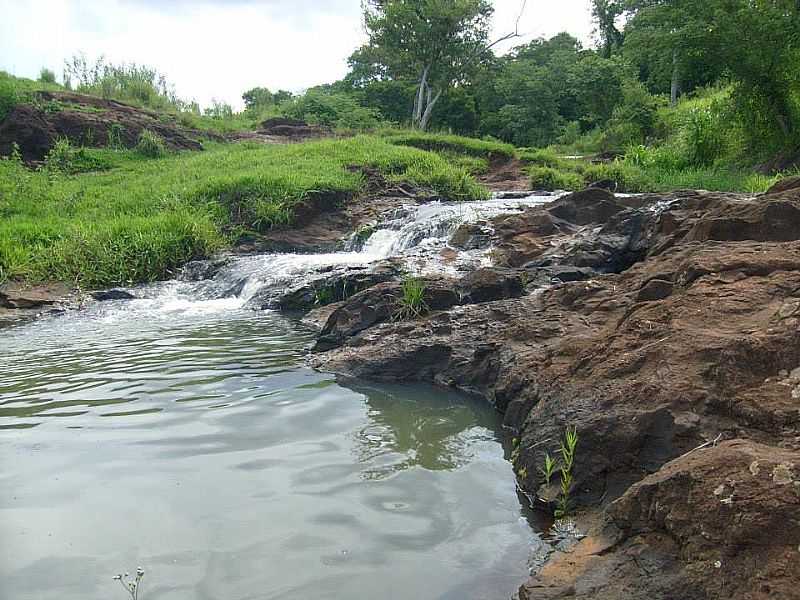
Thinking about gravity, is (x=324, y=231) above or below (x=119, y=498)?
above

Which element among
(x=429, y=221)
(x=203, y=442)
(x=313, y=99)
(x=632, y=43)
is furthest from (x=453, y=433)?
(x=313, y=99)

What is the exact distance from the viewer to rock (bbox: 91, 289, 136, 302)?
29.5 feet

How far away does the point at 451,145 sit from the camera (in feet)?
64.5

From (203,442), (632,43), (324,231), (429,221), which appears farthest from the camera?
(632,43)

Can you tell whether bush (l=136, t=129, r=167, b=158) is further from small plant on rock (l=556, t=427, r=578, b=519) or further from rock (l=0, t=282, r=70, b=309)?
small plant on rock (l=556, t=427, r=578, b=519)

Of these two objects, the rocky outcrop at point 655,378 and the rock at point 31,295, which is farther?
the rock at point 31,295

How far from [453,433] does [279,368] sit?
6.26ft

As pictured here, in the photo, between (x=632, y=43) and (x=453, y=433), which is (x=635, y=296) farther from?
(x=632, y=43)

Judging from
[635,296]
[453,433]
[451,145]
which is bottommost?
[453,433]

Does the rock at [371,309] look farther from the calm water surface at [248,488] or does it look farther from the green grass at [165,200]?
the green grass at [165,200]

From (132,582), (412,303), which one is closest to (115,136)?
(412,303)

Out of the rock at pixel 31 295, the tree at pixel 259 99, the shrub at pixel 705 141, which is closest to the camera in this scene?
the rock at pixel 31 295

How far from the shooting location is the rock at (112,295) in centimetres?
900

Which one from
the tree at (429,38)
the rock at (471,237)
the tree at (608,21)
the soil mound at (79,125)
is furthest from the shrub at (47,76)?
the tree at (608,21)
